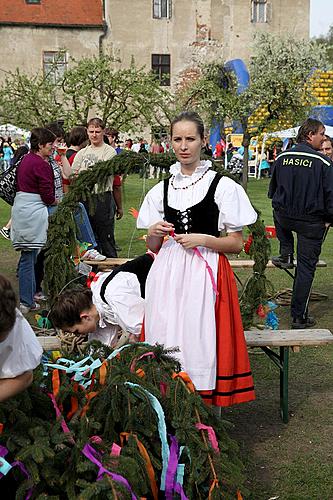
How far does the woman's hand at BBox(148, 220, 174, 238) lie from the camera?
4.11 m

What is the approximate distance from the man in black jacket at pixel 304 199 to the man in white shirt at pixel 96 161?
87.0 inches

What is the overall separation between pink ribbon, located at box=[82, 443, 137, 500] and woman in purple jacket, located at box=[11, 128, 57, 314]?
15.0ft

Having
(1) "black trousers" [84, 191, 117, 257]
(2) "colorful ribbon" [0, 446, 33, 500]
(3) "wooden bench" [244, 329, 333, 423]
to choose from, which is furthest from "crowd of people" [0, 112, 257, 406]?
(1) "black trousers" [84, 191, 117, 257]

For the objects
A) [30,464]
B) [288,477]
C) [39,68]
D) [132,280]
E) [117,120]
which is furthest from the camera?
[39,68]

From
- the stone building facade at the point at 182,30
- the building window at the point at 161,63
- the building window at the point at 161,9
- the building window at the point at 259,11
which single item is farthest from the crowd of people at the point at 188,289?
the building window at the point at 259,11

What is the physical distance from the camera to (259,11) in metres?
41.0

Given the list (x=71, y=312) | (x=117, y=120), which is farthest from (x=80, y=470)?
(x=117, y=120)

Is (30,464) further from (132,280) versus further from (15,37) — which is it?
(15,37)

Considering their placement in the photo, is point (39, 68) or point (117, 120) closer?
point (117, 120)

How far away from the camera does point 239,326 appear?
4246 millimetres

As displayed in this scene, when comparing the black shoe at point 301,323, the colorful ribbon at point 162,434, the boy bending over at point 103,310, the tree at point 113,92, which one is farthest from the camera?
the tree at point 113,92

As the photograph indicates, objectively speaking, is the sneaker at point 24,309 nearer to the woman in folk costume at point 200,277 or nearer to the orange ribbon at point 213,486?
the woman in folk costume at point 200,277

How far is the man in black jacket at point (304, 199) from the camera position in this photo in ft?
21.9

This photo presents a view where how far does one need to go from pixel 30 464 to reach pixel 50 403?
39cm
